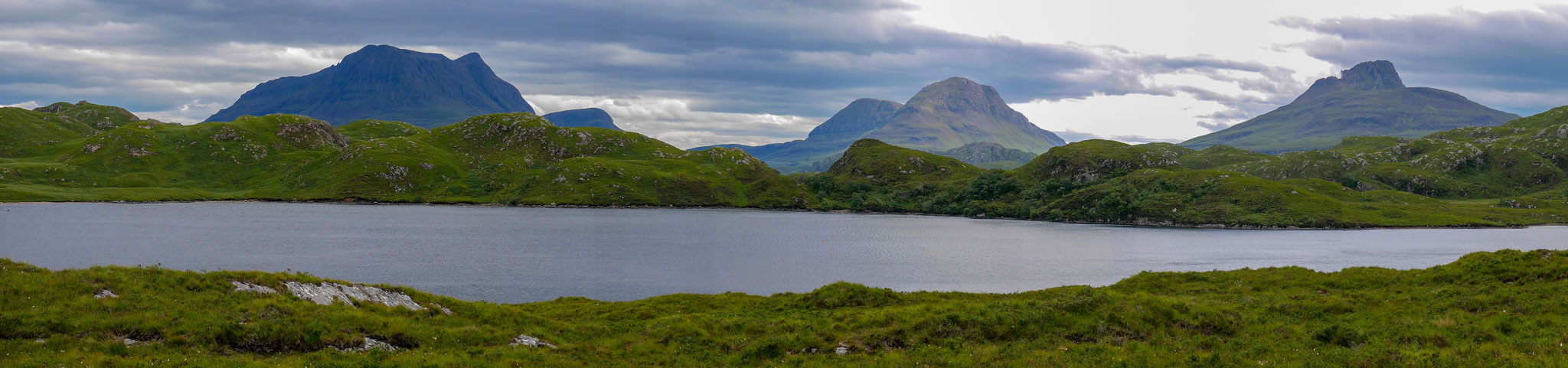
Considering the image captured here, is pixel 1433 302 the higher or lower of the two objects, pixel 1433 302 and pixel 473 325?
the higher

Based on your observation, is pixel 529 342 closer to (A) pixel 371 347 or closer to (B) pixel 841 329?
(A) pixel 371 347

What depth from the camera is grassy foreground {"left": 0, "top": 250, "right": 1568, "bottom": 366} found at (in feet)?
88.6

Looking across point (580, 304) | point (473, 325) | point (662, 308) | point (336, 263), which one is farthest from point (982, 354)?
point (336, 263)

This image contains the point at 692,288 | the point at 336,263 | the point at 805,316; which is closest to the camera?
the point at 805,316

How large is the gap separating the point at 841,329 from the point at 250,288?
2855cm

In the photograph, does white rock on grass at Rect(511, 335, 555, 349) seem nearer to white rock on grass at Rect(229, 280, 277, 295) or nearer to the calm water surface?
white rock on grass at Rect(229, 280, 277, 295)

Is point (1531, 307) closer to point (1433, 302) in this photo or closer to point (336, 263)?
point (1433, 302)

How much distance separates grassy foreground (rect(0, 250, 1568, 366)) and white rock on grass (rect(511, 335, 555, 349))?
0.54 metres

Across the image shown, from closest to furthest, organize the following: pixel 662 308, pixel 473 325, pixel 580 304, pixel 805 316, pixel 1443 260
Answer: pixel 473 325 < pixel 805 316 < pixel 662 308 < pixel 580 304 < pixel 1443 260

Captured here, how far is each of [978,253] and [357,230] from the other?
491 feet

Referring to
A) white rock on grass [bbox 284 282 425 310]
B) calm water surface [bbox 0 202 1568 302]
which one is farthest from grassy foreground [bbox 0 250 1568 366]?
calm water surface [bbox 0 202 1568 302]

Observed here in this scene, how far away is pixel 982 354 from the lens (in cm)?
3112

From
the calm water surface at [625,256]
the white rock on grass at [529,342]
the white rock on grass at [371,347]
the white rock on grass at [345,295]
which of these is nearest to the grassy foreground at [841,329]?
the white rock on grass at [371,347]

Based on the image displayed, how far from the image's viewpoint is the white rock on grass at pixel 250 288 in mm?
33375
